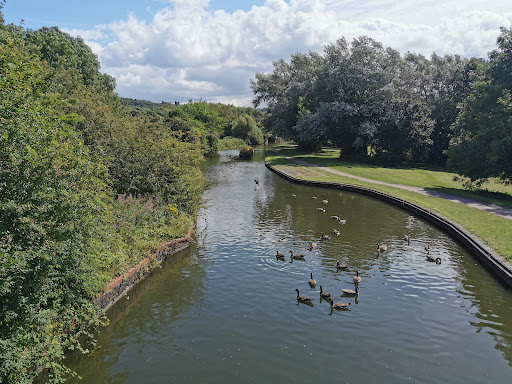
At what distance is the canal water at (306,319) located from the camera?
31.7 ft

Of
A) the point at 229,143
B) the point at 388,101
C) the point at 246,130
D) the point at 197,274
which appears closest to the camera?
the point at 197,274

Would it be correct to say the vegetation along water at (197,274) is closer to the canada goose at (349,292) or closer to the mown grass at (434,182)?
the canada goose at (349,292)

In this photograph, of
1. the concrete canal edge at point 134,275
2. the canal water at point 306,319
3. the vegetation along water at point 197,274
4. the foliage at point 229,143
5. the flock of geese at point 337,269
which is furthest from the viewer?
the foliage at point 229,143

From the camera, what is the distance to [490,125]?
1206 inches

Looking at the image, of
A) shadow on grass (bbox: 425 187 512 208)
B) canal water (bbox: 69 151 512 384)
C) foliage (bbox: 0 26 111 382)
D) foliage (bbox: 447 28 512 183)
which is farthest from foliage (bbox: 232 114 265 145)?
foliage (bbox: 0 26 111 382)

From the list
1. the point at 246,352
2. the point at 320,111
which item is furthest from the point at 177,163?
the point at 320,111

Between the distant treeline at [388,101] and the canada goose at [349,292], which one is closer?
the canada goose at [349,292]

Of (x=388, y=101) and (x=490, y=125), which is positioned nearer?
(x=490, y=125)

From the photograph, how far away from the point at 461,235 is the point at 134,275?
1668cm

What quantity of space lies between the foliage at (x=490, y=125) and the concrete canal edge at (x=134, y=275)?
24.9 m

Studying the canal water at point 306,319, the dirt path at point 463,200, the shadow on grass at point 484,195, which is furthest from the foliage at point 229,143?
the canal water at point 306,319

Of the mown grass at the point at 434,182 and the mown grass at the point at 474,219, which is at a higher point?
the mown grass at the point at 434,182

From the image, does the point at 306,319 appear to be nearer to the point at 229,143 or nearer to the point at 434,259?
the point at 434,259

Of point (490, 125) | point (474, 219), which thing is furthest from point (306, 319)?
point (490, 125)
